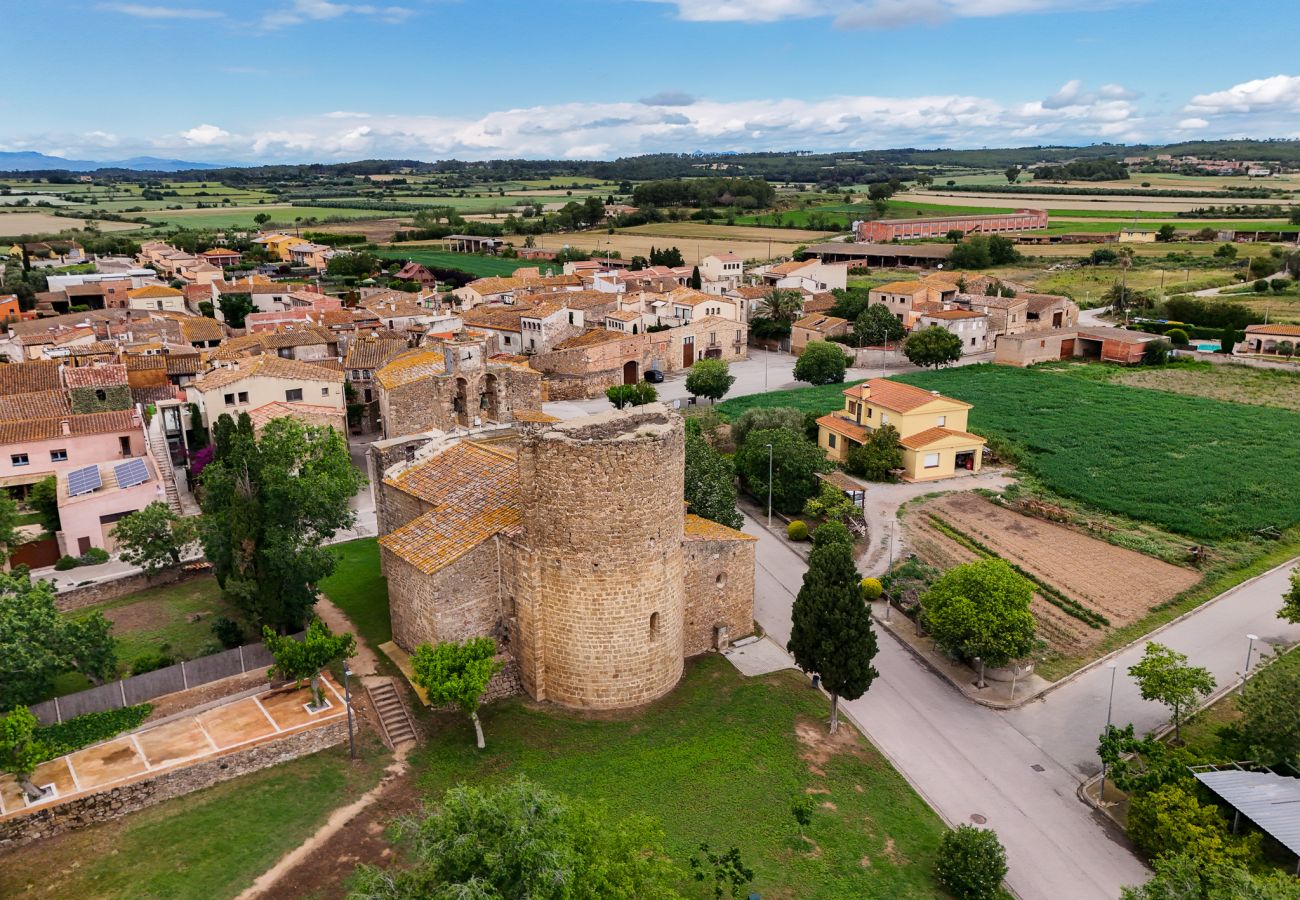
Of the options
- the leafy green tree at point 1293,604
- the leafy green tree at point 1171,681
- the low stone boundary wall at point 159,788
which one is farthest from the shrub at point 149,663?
the leafy green tree at point 1293,604

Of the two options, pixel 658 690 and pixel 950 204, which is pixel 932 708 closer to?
pixel 658 690

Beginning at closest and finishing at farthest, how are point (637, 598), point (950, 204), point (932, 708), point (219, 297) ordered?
point (637, 598) → point (932, 708) → point (219, 297) → point (950, 204)

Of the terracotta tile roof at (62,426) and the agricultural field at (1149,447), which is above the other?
the terracotta tile roof at (62,426)

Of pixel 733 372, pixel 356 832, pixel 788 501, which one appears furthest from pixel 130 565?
pixel 733 372

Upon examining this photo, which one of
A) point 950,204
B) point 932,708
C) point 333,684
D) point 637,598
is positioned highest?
point 950,204

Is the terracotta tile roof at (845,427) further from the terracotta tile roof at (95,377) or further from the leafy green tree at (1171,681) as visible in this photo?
the terracotta tile roof at (95,377)

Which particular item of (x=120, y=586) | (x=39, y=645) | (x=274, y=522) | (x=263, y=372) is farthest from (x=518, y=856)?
(x=263, y=372)

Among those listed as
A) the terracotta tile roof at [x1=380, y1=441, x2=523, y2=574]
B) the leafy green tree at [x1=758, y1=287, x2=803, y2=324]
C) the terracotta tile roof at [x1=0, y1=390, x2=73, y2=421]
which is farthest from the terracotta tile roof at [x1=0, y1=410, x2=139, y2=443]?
the leafy green tree at [x1=758, y1=287, x2=803, y2=324]
